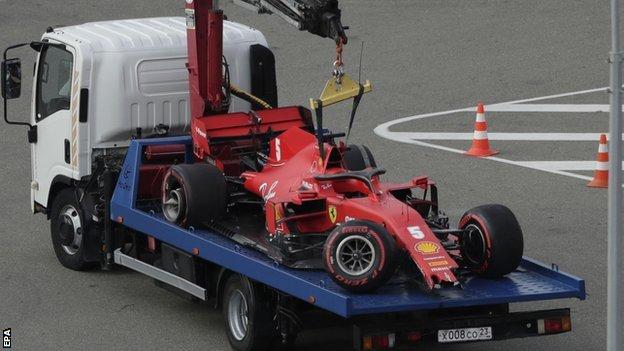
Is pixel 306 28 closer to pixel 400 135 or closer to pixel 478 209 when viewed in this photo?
pixel 478 209

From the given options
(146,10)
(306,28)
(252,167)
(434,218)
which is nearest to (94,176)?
(252,167)

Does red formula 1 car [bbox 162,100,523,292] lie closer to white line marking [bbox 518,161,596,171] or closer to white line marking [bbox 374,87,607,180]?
white line marking [bbox 374,87,607,180]

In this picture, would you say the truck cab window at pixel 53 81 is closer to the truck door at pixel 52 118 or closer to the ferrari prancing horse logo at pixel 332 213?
the truck door at pixel 52 118

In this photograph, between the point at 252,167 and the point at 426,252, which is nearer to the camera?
the point at 426,252

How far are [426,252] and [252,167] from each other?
2.68m

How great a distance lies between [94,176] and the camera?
45.8ft

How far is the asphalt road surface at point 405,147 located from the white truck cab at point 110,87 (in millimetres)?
1189

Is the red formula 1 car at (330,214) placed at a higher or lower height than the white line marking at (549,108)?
lower

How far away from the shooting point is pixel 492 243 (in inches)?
436

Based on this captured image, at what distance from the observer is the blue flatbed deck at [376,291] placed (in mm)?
10438

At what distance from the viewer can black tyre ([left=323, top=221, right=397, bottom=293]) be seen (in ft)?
34.4

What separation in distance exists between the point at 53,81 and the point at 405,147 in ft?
20.3

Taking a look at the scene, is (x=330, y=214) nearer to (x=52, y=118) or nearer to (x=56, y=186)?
(x=52, y=118)

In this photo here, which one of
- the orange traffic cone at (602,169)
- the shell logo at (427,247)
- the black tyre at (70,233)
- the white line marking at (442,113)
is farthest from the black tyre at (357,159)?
the white line marking at (442,113)
